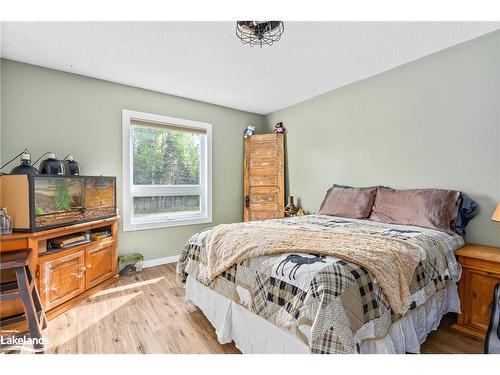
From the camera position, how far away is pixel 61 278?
2.30 metres

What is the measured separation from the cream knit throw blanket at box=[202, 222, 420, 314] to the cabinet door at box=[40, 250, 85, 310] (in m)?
1.37

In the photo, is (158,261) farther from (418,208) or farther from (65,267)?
(418,208)

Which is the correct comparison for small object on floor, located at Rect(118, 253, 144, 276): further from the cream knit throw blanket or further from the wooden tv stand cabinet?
the cream knit throw blanket

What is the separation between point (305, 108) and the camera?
12.9ft

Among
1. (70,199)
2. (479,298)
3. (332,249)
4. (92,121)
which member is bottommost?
(479,298)

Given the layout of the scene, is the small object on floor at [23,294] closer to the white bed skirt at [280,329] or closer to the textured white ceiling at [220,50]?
the white bed skirt at [280,329]

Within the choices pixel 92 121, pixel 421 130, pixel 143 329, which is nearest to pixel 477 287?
pixel 421 130

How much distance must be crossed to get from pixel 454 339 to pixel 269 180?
2.94 m

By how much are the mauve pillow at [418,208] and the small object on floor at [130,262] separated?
286 cm

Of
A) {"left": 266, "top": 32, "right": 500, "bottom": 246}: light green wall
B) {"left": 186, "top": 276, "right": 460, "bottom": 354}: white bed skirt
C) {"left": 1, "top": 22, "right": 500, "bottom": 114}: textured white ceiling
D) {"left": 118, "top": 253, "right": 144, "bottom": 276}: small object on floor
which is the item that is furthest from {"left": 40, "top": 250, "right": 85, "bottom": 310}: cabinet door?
{"left": 266, "top": 32, "right": 500, "bottom": 246}: light green wall

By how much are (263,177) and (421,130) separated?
229 cm

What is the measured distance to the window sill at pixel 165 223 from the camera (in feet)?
11.0

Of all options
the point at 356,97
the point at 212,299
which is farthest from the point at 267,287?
the point at 356,97

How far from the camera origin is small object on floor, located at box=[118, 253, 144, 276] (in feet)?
10.5
